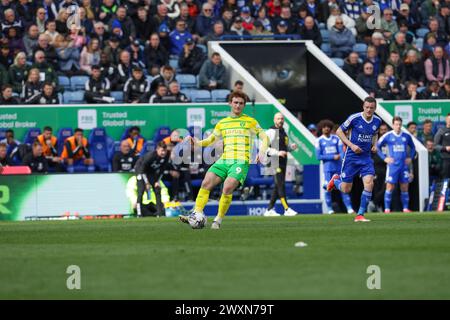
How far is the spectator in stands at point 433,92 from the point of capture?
3234cm

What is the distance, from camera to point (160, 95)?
30.2 metres

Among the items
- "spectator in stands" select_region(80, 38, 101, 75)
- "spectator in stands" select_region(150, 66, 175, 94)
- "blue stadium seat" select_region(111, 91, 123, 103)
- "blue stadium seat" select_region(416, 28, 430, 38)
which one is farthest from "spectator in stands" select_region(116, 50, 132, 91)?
"blue stadium seat" select_region(416, 28, 430, 38)

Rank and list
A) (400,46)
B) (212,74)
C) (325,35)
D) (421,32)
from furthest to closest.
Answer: (421,32) → (325,35) → (400,46) → (212,74)

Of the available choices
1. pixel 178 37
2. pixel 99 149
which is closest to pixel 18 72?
pixel 99 149

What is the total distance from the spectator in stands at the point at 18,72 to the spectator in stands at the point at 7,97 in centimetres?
36

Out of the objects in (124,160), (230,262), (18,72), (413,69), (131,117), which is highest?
(413,69)

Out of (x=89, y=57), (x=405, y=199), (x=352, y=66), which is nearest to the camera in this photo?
(x=405, y=199)

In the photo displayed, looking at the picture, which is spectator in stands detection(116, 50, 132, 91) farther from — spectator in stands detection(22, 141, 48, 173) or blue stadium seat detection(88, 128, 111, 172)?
spectator in stands detection(22, 141, 48, 173)

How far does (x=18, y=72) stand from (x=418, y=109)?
11.0 m

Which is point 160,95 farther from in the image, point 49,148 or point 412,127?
point 412,127

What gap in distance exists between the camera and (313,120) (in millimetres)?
33312

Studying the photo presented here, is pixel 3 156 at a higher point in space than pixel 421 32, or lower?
lower
